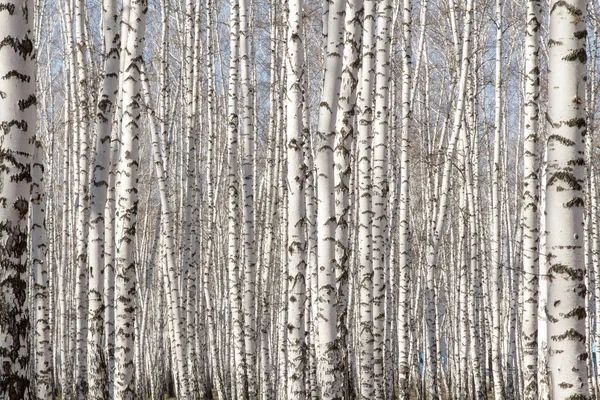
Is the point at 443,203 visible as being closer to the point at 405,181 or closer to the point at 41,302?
the point at 405,181

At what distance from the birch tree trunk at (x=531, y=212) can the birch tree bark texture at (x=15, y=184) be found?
5.35 m

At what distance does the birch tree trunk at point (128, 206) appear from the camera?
6.68 metres

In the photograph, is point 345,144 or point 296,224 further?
point 345,144

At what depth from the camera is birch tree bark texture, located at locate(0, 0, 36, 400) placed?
4578 millimetres

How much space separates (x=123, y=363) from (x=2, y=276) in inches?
90.0

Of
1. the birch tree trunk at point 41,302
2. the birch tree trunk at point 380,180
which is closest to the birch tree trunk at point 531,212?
the birch tree trunk at point 380,180

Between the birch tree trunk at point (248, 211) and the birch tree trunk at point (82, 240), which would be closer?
the birch tree trunk at point (82, 240)

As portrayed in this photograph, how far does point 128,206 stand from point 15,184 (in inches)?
82.9

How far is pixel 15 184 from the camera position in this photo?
15.3 feet

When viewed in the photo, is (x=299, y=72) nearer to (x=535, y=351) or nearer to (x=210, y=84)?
(x=535, y=351)

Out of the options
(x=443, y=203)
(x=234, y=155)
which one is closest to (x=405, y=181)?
(x=443, y=203)

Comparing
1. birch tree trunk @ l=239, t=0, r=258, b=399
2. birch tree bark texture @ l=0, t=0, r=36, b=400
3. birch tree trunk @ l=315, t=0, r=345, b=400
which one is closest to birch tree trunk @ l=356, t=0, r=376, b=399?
birch tree trunk @ l=315, t=0, r=345, b=400

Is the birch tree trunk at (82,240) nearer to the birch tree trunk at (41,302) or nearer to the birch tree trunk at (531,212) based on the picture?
the birch tree trunk at (41,302)

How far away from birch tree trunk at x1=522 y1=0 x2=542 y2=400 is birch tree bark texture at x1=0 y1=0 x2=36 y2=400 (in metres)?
5.35
